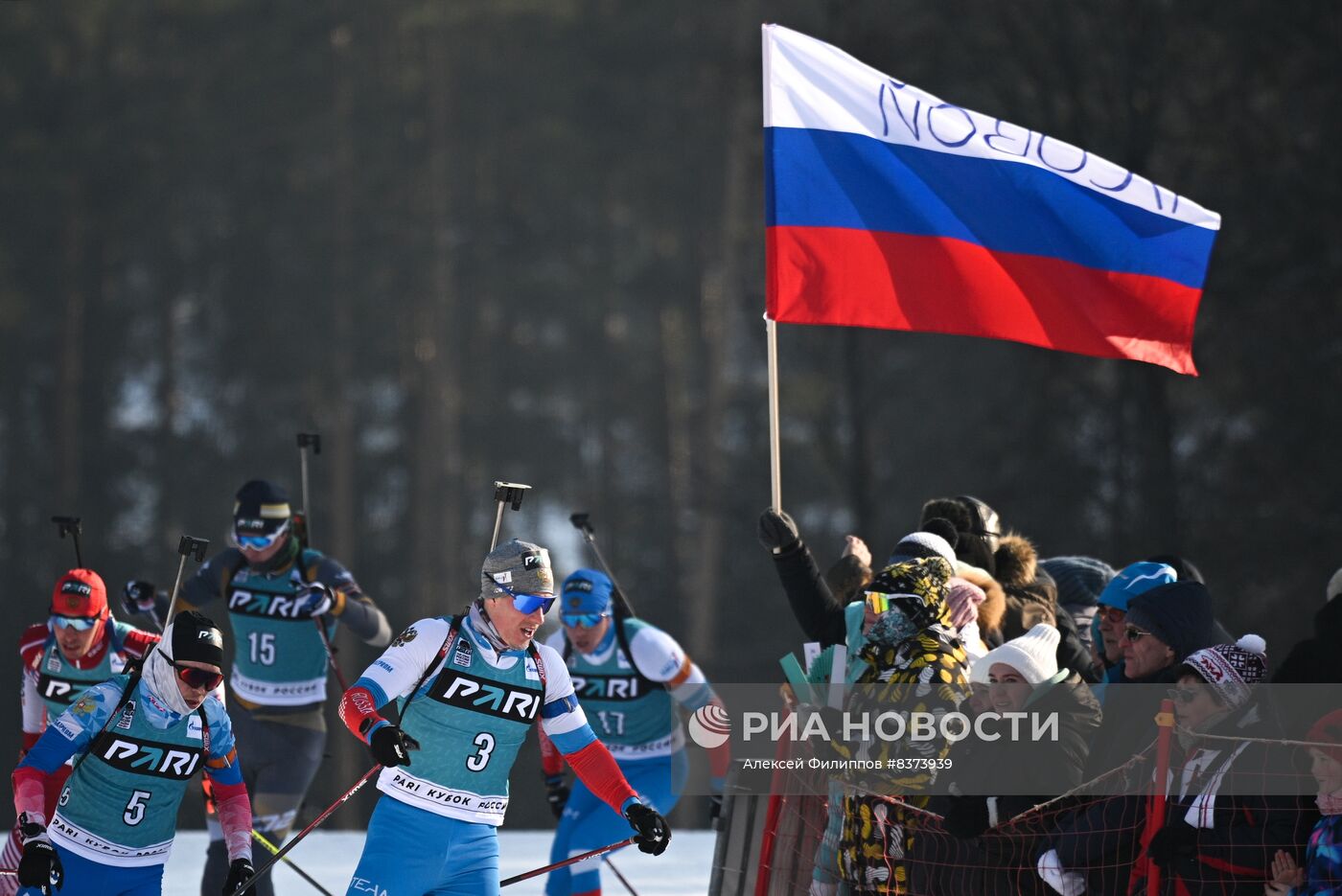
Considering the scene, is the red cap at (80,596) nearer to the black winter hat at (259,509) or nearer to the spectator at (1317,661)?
the black winter hat at (259,509)

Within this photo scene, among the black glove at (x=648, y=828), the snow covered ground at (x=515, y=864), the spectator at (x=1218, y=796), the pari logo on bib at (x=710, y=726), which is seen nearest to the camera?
the spectator at (x=1218, y=796)

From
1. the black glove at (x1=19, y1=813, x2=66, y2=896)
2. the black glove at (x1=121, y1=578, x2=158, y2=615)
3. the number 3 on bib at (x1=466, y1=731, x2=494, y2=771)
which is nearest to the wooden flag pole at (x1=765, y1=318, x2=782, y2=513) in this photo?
the number 3 on bib at (x1=466, y1=731, x2=494, y2=771)

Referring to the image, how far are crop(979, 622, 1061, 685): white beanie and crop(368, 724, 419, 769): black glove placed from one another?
1928mm

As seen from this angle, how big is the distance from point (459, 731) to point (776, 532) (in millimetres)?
1665

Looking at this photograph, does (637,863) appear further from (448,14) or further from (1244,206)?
(448,14)

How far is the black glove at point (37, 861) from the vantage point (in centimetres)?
613

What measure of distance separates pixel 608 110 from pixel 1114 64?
10.1 m

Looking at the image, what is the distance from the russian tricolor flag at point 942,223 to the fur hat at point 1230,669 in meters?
2.65

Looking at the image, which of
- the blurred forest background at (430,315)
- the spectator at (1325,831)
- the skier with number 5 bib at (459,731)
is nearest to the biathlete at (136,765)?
the skier with number 5 bib at (459,731)

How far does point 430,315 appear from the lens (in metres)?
28.4

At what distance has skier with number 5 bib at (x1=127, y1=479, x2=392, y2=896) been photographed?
352 inches

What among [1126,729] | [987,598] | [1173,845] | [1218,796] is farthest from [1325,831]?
[987,598]

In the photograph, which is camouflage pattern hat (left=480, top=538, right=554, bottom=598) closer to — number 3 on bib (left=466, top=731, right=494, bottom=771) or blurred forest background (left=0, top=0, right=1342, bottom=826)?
number 3 on bib (left=466, top=731, right=494, bottom=771)

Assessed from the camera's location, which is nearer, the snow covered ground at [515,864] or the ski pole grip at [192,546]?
the ski pole grip at [192,546]
